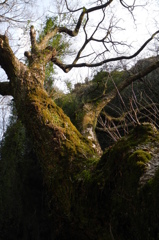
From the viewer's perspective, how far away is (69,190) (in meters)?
2.69

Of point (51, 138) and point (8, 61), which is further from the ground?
point (8, 61)

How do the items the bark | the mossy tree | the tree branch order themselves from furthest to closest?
Result: the tree branch, the bark, the mossy tree

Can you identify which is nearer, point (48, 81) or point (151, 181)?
point (151, 181)

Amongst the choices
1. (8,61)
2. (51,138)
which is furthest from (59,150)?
(8,61)

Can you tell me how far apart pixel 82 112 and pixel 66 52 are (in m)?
2.64

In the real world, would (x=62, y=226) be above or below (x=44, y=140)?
below

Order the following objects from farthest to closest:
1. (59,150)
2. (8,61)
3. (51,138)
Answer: (8,61) → (51,138) → (59,150)

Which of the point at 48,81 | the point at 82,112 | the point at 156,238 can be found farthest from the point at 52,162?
the point at 48,81

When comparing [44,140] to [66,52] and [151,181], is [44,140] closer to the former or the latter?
[151,181]

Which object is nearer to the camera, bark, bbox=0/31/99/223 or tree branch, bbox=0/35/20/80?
bark, bbox=0/31/99/223

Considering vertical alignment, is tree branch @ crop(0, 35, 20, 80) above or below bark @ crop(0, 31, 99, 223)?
above

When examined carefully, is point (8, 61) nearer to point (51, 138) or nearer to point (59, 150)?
point (51, 138)

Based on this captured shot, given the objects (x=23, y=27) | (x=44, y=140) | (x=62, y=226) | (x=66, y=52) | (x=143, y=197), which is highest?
(x=23, y=27)

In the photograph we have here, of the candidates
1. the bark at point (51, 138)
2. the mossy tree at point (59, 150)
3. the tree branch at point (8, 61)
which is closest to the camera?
the mossy tree at point (59, 150)
